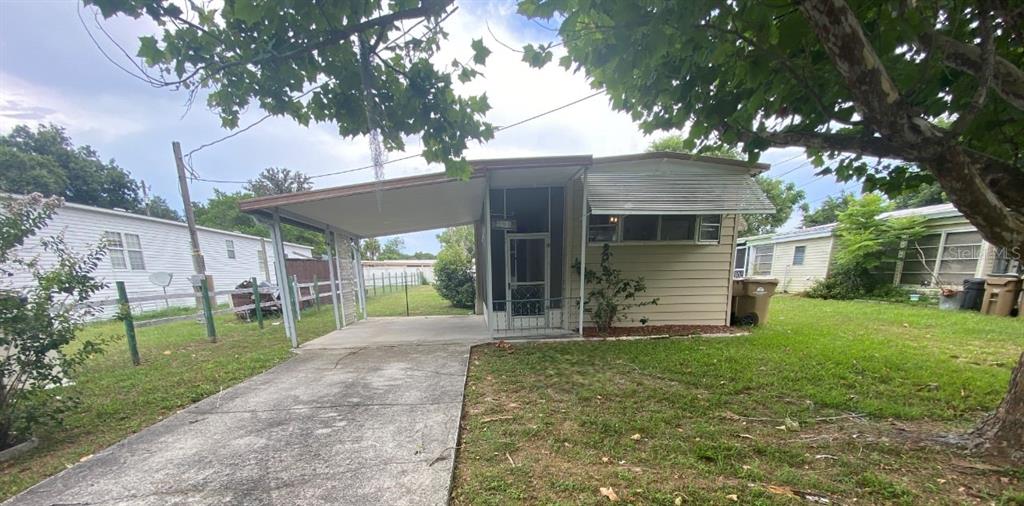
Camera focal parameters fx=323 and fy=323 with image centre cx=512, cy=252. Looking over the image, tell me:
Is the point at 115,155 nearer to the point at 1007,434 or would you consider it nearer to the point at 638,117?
the point at 638,117

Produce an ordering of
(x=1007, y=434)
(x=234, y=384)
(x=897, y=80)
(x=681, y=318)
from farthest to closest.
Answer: (x=681, y=318) < (x=234, y=384) < (x=897, y=80) < (x=1007, y=434)

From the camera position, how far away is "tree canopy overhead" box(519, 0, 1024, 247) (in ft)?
5.92


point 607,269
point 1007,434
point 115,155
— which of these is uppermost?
point 115,155

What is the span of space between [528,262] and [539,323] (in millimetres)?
1251

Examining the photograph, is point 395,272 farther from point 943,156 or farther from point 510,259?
point 943,156

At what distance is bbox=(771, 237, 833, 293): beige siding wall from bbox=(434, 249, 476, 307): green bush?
11652 mm

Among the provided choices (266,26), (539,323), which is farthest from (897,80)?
(539,323)

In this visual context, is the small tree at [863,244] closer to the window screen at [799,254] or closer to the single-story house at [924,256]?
the single-story house at [924,256]

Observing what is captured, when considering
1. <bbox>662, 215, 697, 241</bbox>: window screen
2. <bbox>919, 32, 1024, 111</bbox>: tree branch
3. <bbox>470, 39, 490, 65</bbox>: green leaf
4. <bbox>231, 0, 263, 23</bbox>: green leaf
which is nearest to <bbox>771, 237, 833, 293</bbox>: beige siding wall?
<bbox>662, 215, 697, 241</bbox>: window screen

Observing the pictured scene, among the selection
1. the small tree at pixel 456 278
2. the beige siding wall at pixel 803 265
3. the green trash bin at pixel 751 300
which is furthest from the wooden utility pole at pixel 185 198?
the beige siding wall at pixel 803 265

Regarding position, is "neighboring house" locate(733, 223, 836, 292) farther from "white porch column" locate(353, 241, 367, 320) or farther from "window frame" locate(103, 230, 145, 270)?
"window frame" locate(103, 230, 145, 270)

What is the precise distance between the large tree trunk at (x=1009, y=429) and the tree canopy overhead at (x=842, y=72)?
1.04m

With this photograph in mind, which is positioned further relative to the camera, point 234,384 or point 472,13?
point 234,384

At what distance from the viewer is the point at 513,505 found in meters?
1.88
